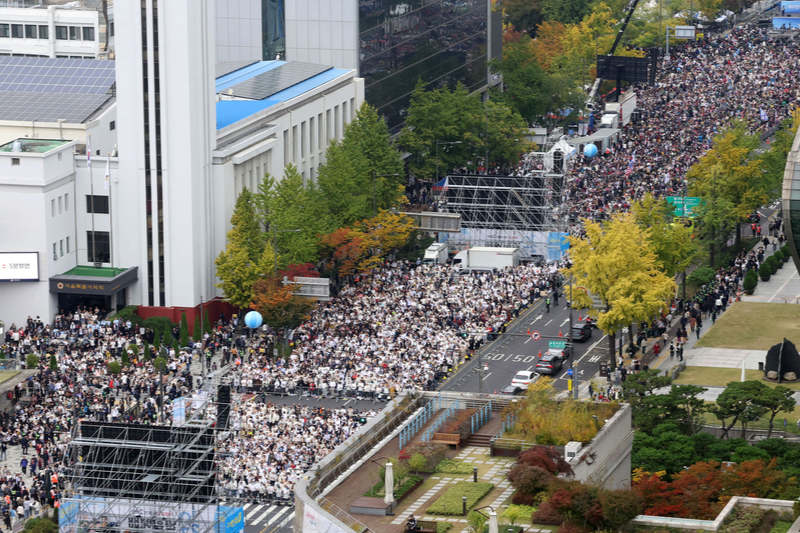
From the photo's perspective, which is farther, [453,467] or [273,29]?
[273,29]

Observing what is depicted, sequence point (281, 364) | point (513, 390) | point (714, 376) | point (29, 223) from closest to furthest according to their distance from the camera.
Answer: point (513, 390), point (281, 364), point (714, 376), point (29, 223)

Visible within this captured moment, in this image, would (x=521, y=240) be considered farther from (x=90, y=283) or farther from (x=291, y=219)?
(x=90, y=283)

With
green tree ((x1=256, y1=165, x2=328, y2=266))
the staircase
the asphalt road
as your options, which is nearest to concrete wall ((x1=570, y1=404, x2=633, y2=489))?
the staircase

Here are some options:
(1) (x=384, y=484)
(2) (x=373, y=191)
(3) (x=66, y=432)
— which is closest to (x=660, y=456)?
(1) (x=384, y=484)

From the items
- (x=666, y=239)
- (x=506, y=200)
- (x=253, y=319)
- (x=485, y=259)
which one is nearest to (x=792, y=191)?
(x=666, y=239)

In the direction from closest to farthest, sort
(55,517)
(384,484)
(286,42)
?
(384,484) → (55,517) → (286,42)

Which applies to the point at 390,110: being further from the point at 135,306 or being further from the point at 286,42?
the point at 135,306

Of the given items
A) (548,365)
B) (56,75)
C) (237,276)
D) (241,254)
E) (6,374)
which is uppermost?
(56,75)
